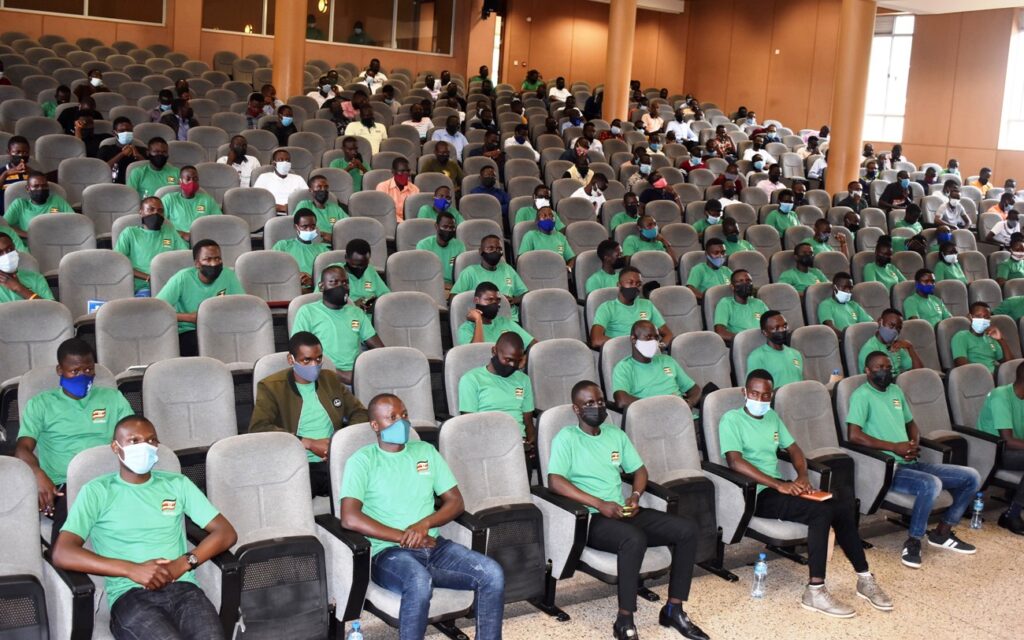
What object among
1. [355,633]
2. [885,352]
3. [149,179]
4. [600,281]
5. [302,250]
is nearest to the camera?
[355,633]

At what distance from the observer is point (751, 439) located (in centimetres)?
614

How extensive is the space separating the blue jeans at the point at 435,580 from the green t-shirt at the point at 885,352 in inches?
179

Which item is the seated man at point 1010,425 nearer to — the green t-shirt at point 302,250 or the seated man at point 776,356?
the seated man at point 776,356

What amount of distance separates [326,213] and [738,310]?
3.62 metres

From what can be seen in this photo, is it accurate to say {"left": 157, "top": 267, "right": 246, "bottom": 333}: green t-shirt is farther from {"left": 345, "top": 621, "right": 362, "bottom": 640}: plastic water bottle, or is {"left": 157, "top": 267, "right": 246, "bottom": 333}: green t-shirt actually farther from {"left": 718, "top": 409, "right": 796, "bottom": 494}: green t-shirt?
{"left": 718, "top": 409, "right": 796, "bottom": 494}: green t-shirt

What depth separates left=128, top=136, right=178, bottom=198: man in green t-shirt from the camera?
9188mm

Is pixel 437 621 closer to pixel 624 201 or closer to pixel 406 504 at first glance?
pixel 406 504

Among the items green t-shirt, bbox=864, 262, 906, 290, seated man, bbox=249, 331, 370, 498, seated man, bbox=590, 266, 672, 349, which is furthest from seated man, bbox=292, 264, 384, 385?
green t-shirt, bbox=864, 262, 906, 290

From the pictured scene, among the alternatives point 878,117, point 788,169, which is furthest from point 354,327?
point 878,117

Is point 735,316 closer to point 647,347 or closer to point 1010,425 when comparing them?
point 647,347

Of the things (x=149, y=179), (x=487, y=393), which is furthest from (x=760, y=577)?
(x=149, y=179)

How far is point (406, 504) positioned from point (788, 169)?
1267 cm

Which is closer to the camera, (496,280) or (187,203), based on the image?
(496,280)

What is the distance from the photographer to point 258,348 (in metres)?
6.53
